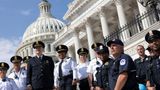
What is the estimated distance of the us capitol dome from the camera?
115 meters

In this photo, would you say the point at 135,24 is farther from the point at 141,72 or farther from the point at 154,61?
the point at 154,61

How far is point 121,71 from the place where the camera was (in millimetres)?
7039

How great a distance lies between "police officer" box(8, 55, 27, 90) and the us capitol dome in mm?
96799

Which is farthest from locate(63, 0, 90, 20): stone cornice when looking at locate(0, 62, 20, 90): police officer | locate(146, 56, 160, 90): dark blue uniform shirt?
locate(146, 56, 160, 90): dark blue uniform shirt

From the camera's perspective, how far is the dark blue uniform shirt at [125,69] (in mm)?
7084

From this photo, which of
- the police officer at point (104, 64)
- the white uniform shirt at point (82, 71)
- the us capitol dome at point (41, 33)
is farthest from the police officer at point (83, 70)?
the us capitol dome at point (41, 33)

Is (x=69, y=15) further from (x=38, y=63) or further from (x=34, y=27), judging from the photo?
(x=34, y=27)

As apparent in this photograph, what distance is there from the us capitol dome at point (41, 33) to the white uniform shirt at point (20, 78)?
9677 cm

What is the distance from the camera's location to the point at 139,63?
1054 centimetres

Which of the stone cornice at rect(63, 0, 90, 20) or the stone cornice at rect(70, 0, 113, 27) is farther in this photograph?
the stone cornice at rect(63, 0, 90, 20)

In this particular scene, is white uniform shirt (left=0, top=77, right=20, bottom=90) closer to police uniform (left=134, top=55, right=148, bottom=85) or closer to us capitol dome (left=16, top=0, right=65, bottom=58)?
police uniform (left=134, top=55, right=148, bottom=85)

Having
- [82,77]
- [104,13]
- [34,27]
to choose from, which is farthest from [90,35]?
[34,27]

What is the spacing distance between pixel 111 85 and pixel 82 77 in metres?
4.03

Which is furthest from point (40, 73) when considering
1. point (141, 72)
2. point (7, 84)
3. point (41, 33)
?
point (41, 33)
